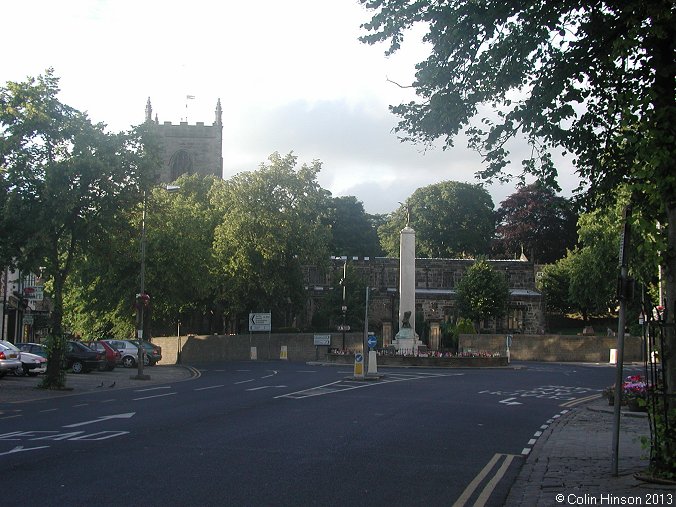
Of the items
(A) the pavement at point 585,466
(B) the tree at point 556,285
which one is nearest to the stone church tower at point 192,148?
(B) the tree at point 556,285

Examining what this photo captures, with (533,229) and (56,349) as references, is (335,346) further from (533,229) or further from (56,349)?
(533,229)

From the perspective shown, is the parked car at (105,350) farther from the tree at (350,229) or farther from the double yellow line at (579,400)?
the tree at (350,229)

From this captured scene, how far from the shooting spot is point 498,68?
37.1ft

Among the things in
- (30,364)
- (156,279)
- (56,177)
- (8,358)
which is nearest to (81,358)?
(30,364)

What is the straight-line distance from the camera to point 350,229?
341ft

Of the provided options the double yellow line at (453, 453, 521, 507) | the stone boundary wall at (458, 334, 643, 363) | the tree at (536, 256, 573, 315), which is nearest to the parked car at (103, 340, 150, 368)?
the stone boundary wall at (458, 334, 643, 363)

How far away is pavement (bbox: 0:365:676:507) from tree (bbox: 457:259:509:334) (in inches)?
2094

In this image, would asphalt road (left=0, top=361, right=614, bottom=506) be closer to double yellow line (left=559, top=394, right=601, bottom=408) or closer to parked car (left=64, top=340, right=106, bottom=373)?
double yellow line (left=559, top=394, right=601, bottom=408)

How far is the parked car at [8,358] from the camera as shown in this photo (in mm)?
30078

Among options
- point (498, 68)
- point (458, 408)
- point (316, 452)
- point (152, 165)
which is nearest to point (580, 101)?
point (498, 68)

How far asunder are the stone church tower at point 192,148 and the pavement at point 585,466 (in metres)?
87.0

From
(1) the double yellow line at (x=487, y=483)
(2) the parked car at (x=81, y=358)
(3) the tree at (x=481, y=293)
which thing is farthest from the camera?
(3) the tree at (x=481, y=293)

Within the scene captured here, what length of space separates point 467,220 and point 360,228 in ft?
46.1

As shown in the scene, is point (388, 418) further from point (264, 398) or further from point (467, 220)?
point (467, 220)
